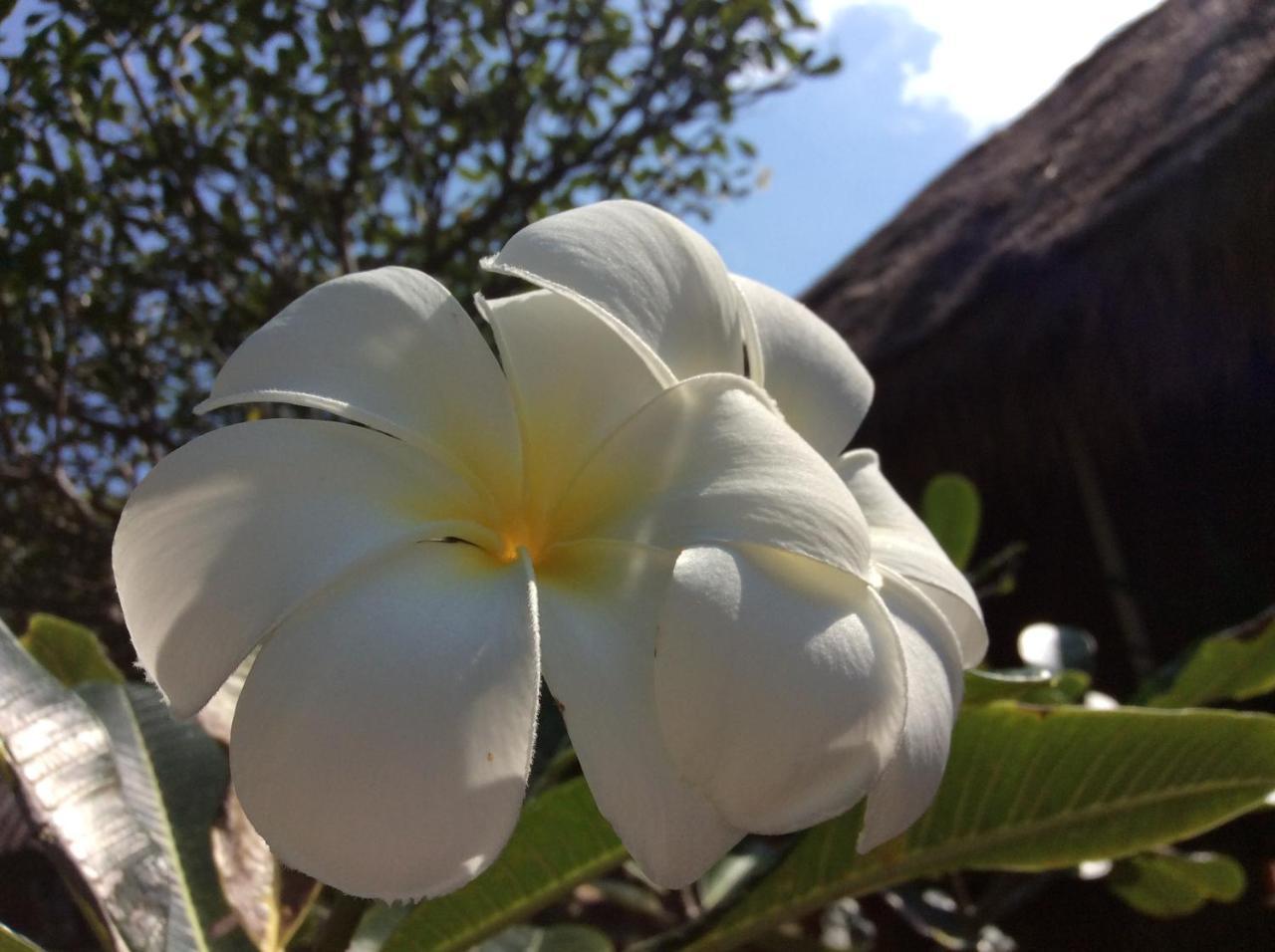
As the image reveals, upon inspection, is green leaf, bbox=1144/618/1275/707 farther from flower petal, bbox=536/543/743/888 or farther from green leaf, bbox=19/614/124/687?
green leaf, bbox=19/614/124/687

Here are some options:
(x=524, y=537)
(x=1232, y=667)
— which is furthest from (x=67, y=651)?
(x=1232, y=667)

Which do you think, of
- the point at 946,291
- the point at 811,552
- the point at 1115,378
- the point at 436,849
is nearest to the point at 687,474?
the point at 811,552

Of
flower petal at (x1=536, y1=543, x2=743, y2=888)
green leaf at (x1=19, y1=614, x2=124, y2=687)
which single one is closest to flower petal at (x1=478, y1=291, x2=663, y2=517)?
flower petal at (x1=536, y1=543, x2=743, y2=888)

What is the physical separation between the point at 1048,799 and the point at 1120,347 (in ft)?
6.76

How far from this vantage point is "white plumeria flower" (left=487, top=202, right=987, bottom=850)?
13.1 inches

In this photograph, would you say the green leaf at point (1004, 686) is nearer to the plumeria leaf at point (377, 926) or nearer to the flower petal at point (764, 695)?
the flower petal at point (764, 695)

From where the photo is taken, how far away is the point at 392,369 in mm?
405

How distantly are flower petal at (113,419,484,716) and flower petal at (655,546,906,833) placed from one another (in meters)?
0.11

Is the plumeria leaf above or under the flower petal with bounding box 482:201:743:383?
under

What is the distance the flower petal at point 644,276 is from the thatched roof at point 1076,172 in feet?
7.15

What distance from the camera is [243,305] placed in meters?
1.86

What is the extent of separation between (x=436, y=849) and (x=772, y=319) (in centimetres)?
36

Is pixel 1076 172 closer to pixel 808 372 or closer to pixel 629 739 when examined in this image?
pixel 808 372

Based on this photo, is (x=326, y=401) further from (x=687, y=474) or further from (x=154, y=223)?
(x=154, y=223)
